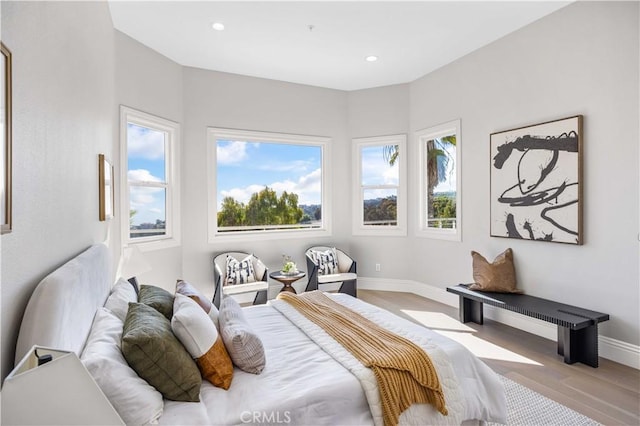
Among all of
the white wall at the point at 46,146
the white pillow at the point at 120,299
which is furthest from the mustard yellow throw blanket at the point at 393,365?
the white wall at the point at 46,146

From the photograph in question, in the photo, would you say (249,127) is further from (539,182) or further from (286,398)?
(286,398)

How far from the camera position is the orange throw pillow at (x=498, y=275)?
381 cm

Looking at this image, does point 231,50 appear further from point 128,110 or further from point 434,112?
point 434,112

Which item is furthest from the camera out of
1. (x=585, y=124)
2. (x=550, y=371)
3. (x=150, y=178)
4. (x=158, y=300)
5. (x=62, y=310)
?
(x=150, y=178)

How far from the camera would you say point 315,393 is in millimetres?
1640

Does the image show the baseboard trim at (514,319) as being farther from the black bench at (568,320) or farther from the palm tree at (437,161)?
the palm tree at (437,161)

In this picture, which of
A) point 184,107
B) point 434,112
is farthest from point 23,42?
point 434,112

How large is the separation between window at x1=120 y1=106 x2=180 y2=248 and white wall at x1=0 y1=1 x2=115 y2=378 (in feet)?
5.96

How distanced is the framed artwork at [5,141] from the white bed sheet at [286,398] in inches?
35.9

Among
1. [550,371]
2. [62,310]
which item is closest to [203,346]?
[62,310]

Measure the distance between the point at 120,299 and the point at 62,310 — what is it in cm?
106

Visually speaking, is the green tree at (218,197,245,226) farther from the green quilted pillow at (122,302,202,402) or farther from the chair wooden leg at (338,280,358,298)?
the green quilted pillow at (122,302,202,402)

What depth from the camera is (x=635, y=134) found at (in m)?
2.94

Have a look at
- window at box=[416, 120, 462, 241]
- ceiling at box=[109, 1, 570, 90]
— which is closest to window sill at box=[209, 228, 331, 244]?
window at box=[416, 120, 462, 241]
